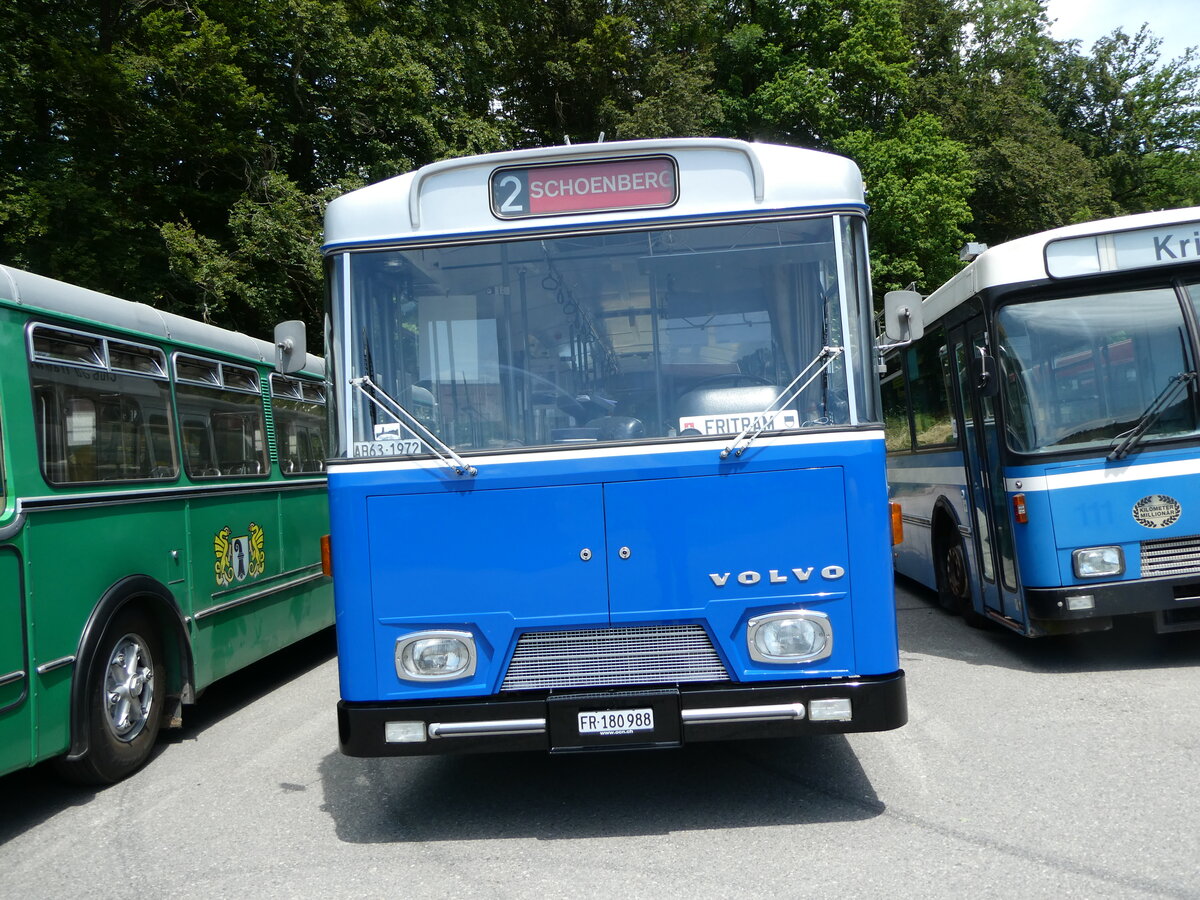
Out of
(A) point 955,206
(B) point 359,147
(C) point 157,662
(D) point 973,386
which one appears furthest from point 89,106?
(A) point 955,206

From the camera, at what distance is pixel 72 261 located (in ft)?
57.6

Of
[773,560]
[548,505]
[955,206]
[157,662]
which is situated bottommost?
[157,662]

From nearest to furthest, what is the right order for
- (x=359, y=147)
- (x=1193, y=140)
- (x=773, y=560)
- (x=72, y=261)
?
(x=773, y=560) → (x=72, y=261) → (x=359, y=147) → (x=1193, y=140)

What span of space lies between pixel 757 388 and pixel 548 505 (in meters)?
1.05

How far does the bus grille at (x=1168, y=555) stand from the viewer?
7508mm

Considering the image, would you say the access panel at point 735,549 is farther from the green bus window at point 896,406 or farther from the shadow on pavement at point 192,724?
A: the green bus window at point 896,406

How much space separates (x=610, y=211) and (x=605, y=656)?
197 centimetres

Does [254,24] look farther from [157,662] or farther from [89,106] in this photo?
[157,662]

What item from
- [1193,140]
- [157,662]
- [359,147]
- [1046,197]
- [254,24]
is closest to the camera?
[157,662]

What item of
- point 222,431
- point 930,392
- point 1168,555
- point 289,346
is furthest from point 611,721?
point 930,392

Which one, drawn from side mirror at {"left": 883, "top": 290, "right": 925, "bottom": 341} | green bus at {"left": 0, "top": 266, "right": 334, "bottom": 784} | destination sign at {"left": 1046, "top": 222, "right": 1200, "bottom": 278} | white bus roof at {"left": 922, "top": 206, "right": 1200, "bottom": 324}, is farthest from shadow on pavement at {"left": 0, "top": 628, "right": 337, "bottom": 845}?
destination sign at {"left": 1046, "top": 222, "right": 1200, "bottom": 278}

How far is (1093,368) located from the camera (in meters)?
7.52

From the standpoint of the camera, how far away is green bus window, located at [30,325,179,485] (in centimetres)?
→ 601

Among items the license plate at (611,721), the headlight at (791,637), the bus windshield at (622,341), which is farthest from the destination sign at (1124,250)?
the license plate at (611,721)
